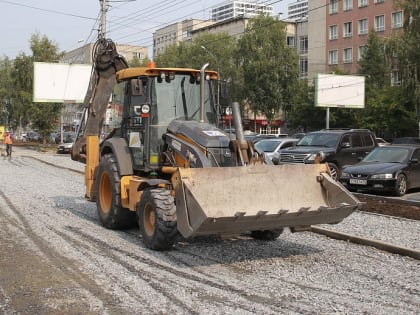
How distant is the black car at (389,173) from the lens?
1557 cm

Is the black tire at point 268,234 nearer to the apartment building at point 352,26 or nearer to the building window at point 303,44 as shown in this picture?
the apartment building at point 352,26

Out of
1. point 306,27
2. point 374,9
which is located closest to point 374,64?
point 374,9

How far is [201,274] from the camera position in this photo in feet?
23.0

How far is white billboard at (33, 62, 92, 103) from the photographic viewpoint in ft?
142

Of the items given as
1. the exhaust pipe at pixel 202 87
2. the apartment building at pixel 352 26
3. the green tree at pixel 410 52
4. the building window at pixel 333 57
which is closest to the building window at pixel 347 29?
the apartment building at pixel 352 26

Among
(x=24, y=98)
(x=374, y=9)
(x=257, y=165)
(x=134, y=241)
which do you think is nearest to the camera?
(x=257, y=165)

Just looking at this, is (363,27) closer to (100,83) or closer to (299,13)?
(299,13)

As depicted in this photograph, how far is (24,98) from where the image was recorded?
5134cm

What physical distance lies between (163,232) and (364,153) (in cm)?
1367

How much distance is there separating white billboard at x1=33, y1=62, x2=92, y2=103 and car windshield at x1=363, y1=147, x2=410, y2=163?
1180 inches

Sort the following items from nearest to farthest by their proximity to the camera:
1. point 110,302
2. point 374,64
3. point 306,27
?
point 110,302, point 374,64, point 306,27

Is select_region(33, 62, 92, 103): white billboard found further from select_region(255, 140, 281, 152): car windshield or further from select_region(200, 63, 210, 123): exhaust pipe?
select_region(200, 63, 210, 123): exhaust pipe

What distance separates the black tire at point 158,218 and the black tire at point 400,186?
9.34 meters

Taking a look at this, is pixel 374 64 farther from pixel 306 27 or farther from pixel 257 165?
pixel 257 165
